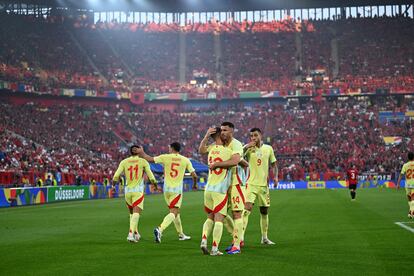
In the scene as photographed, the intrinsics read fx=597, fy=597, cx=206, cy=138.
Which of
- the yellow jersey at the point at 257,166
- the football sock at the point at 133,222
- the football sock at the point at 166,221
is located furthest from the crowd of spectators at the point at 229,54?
the yellow jersey at the point at 257,166

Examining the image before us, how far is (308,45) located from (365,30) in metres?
9.26

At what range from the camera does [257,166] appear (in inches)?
542

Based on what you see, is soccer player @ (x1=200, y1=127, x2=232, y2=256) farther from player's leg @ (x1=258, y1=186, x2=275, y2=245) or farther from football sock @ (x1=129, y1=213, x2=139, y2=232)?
football sock @ (x1=129, y1=213, x2=139, y2=232)

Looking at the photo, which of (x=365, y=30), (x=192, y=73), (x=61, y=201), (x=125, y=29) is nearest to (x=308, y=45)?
(x=365, y=30)

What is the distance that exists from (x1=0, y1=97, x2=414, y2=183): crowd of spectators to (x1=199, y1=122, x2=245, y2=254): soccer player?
40.4m

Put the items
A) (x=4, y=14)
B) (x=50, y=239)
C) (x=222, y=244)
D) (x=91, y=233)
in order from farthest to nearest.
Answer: (x=4, y=14), (x=91, y=233), (x=50, y=239), (x=222, y=244)

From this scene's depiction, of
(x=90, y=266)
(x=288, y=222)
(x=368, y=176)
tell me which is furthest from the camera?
(x=368, y=176)

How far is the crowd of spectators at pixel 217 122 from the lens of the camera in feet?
187

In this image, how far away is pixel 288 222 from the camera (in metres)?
19.9

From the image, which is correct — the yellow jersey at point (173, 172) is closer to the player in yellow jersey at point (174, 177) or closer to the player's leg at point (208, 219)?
the player in yellow jersey at point (174, 177)

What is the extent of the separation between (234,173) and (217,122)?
65999 mm

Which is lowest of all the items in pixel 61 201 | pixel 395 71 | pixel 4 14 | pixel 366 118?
pixel 61 201

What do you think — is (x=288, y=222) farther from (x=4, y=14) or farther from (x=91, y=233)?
(x=4, y=14)

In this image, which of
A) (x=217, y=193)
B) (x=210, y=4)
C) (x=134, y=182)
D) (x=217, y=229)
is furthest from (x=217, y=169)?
(x=210, y=4)
